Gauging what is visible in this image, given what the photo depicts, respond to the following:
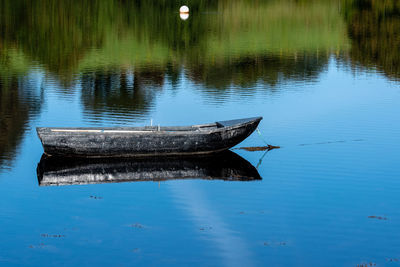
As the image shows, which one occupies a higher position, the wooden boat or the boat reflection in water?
the wooden boat

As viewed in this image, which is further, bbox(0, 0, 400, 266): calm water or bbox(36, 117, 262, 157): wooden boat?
bbox(36, 117, 262, 157): wooden boat

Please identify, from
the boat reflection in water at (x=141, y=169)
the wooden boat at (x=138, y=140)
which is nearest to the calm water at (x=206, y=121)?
the boat reflection in water at (x=141, y=169)

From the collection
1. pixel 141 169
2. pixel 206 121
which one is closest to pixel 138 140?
pixel 141 169

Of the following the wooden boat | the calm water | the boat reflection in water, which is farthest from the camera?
the wooden boat

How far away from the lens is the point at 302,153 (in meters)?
28.3

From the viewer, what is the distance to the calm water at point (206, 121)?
725 inches

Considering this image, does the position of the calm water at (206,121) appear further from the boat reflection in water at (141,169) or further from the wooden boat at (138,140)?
the wooden boat at (138,140)

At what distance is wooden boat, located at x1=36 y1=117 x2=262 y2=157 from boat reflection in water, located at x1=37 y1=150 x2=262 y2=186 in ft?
1.09

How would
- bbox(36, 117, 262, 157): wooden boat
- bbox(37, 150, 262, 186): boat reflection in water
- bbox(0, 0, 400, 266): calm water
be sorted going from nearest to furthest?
bbox(0, 0, 400, 266): calm water → bbox(37, 150, 262, 186): boat reflection in water → bbox(36, 117, 262, 157): wooden boat

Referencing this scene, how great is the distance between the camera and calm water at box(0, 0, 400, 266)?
18.4 meters

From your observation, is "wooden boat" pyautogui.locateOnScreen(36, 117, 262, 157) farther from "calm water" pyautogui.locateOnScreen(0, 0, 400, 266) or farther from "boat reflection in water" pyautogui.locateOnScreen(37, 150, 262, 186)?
"calm water" pyautogui.locateOnScreen(0, 0, 400, 266)

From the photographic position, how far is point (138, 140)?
88.1 ft

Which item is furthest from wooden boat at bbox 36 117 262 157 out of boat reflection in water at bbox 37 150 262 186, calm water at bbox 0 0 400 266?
calm water at bbox 0 0 400 266

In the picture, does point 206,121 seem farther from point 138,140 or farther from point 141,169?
point 141,169
